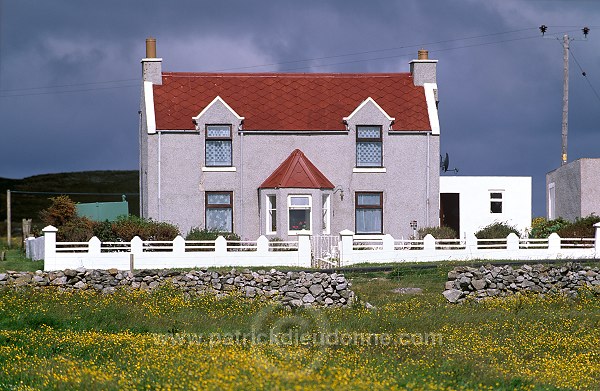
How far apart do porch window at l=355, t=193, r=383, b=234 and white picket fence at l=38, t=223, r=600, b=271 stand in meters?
4.25

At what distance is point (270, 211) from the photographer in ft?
135

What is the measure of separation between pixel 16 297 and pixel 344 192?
1884cm

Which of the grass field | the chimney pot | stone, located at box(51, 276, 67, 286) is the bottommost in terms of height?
the grass field

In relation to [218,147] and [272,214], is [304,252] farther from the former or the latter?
[218,147]

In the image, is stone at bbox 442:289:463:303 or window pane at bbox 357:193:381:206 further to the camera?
window pane at bbox 357:193:381:206

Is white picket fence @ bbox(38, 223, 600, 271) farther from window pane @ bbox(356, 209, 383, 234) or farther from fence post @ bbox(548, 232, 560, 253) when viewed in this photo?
window pane @ bbox(356, 209, 383, 234)

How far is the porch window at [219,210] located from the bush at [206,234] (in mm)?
975

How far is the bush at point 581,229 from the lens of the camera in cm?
3878

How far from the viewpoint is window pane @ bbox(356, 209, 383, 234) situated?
42250 millimetres

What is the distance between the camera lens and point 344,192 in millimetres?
42188

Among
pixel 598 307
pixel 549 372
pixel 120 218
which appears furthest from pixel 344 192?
pixel 549 372

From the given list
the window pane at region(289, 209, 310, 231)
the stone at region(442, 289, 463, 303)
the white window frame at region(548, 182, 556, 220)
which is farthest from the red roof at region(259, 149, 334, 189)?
the white window frame at region(548, 182, 556, 220)

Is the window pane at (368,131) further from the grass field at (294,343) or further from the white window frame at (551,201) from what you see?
the grass field at (294,343)

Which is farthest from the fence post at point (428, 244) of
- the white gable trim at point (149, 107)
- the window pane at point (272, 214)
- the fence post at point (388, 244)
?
the white gable trim at point (149, 107)
